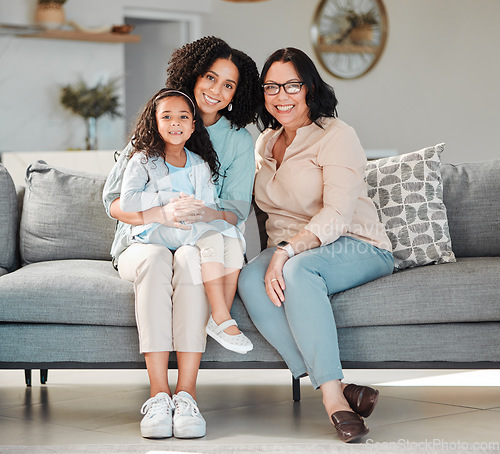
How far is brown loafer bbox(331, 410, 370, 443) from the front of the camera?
1.94 metres

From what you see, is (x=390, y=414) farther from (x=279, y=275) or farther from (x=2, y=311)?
(x=2, y=311)

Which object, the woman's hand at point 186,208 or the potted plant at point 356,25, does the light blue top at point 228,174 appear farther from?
the potted plant at point 356,25

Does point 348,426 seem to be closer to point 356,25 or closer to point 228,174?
point 228,174

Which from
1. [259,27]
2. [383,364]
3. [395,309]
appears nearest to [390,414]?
[383,364]

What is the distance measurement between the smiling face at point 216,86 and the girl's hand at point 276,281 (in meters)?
0.57

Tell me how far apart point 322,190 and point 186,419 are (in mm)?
820

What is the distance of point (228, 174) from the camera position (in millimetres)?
2434

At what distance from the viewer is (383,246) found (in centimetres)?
235

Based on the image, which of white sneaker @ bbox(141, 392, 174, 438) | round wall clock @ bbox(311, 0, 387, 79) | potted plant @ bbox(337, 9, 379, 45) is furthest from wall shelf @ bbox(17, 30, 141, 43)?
white sneaker @ bbox(141, 392, 174, 438)

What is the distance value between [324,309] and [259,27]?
494cm

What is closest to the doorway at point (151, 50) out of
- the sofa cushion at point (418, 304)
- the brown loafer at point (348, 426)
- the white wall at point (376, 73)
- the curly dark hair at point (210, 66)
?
the white wall at point (376, 73)

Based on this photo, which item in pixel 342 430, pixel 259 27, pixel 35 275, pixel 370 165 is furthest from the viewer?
pixel 259 27

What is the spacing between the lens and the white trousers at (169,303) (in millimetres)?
2094

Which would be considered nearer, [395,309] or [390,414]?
[395,309]
